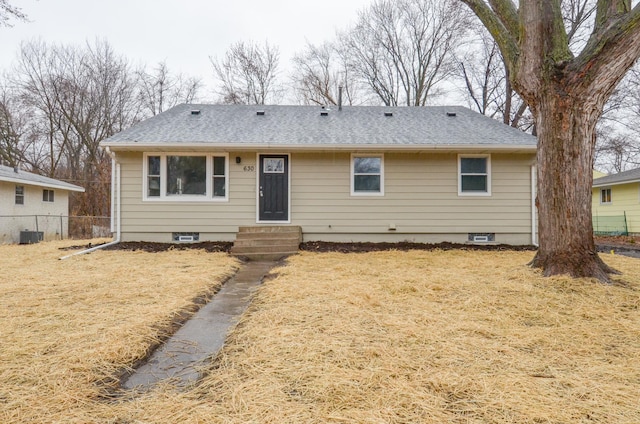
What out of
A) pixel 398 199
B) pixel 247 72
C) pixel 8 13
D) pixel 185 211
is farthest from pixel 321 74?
pixel 8 13

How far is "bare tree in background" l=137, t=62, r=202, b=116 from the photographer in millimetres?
19391

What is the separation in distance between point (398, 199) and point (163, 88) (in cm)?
1712

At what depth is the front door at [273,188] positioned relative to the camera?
27.8 ft

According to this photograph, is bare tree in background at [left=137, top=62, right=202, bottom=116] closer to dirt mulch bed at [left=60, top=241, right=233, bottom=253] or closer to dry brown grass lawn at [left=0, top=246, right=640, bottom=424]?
dirt mulch bed at [left=60, top=241, right=233, bottom=253]

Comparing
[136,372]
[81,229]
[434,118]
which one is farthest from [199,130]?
[81,229]

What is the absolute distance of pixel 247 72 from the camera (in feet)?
62.3

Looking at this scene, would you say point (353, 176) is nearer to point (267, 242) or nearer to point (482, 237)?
point (267, 242)

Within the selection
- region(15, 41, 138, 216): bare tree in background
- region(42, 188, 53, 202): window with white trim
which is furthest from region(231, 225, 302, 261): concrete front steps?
region(15, 41, 138, 216): bare tree in background

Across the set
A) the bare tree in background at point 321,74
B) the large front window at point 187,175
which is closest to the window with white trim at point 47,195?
the large front window at point 187,175

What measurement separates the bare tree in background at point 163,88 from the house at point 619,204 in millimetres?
21169

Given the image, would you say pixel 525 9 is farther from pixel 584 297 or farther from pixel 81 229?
pixel 81 229

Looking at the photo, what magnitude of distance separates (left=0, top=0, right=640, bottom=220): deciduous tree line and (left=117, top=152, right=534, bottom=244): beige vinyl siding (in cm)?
1042

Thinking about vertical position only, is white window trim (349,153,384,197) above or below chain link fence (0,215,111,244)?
above

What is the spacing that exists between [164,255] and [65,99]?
55.0ft
